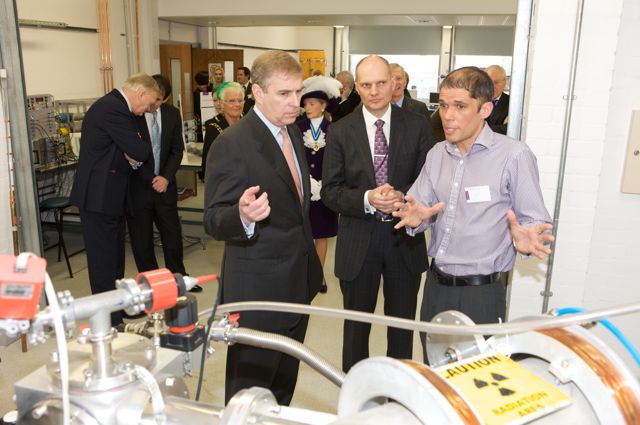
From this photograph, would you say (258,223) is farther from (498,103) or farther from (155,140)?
Answer: (498,103)

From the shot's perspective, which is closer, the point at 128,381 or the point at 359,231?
the point at 128,381

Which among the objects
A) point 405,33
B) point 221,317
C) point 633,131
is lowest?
point 221,317

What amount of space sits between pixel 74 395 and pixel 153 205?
3515 mm

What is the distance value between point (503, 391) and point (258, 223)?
1.43 metres

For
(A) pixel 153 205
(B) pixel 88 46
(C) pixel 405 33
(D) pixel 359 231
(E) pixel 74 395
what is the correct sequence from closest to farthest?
1. (E) pixel 74 395
2. (D) pixel 359 231
3. (A) pixel 153 205
4. (B) pixel 88 46
5. (C) pixel 405 33

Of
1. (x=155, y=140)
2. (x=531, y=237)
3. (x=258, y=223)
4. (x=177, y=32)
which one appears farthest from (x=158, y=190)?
(x=177, y=32)

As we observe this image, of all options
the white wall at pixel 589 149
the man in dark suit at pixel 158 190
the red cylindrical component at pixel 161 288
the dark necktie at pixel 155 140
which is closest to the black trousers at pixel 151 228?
the man in dark suit at pixel 158 190

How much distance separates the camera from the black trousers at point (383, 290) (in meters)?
2.56

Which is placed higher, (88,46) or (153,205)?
(88,46)

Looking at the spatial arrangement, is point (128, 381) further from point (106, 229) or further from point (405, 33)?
point (405, 33)

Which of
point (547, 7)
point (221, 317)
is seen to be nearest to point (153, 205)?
point (547, 7)

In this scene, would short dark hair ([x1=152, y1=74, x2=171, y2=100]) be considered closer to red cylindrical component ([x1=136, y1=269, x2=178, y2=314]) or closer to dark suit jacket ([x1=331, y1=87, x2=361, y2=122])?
dark suit jacket ([x1=331, y1=87, x2=361, y2=122])

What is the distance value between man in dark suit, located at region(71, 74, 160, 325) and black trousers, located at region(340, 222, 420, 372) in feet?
4.60

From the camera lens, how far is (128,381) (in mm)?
666
